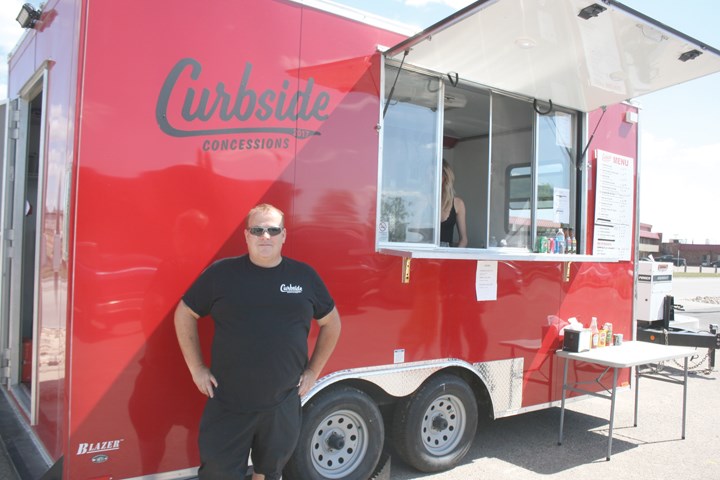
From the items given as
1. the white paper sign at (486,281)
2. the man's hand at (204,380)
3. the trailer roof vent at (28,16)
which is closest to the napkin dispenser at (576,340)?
the white paper sign at (486,281)

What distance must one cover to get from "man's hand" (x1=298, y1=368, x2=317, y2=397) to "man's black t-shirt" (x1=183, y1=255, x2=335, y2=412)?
0.11 meters

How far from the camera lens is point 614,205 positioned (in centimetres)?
534

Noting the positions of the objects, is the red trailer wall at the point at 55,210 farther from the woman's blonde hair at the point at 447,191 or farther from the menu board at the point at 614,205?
the menu board at the point at 614,205

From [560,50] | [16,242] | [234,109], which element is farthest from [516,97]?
[16,242]

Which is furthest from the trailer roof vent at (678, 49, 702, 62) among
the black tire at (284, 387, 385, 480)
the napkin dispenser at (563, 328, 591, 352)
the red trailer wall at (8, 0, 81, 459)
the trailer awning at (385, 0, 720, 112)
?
the red trailer wall at (8, 0, 81, 459)

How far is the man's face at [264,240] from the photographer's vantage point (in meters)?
2.80

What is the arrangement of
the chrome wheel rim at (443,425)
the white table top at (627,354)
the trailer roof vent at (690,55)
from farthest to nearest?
the white table top at (627,354) < the chrome wheel rim at (443,425) < the trailer roof vent at (690,55)

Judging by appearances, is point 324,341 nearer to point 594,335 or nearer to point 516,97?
point 516,97

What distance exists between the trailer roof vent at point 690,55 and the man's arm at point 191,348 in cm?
352

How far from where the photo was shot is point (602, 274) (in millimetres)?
5254

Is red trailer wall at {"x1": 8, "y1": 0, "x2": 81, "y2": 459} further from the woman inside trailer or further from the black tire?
the woman inside trailer

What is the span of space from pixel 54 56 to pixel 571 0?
2.95 metres

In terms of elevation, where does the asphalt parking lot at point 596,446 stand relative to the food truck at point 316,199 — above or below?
below

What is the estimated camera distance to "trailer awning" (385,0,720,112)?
3203 millimetres
